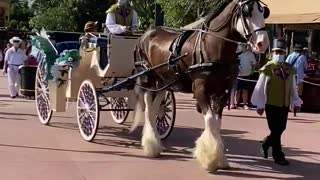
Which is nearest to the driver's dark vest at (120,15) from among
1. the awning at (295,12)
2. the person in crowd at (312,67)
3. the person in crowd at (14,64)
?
the awning at (295,12)

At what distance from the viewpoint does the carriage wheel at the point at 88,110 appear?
10.4m

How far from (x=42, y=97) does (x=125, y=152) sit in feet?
11.8

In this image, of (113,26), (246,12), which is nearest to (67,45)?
(113,26)

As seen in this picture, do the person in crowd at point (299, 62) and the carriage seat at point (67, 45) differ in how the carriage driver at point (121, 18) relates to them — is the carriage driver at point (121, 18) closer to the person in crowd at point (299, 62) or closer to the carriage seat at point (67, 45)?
the carriage seat at point (67, 45)

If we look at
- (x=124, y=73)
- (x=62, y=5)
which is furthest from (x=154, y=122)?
(x=62, y=5)

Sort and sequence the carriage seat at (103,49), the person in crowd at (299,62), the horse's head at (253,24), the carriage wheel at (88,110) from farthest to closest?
the person in crowd at (299,62) → the carriage seat at (103,49) → the carriage wheel at (88,110) → the horse's head at (253,24)

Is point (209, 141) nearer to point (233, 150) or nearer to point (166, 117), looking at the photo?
point (233, 150)

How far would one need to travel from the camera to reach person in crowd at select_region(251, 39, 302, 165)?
358 inches

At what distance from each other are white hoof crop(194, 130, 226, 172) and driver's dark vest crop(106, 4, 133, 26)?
3499 millimetres

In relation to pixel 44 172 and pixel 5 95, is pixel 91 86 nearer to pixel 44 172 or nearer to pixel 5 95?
pixel 44 172

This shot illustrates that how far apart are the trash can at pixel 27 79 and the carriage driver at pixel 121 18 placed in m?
8.27

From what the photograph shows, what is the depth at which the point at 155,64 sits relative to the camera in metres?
9.81

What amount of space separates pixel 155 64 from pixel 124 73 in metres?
1.18

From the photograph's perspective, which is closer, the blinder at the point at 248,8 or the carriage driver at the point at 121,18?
the blinder at the point at 248,8
